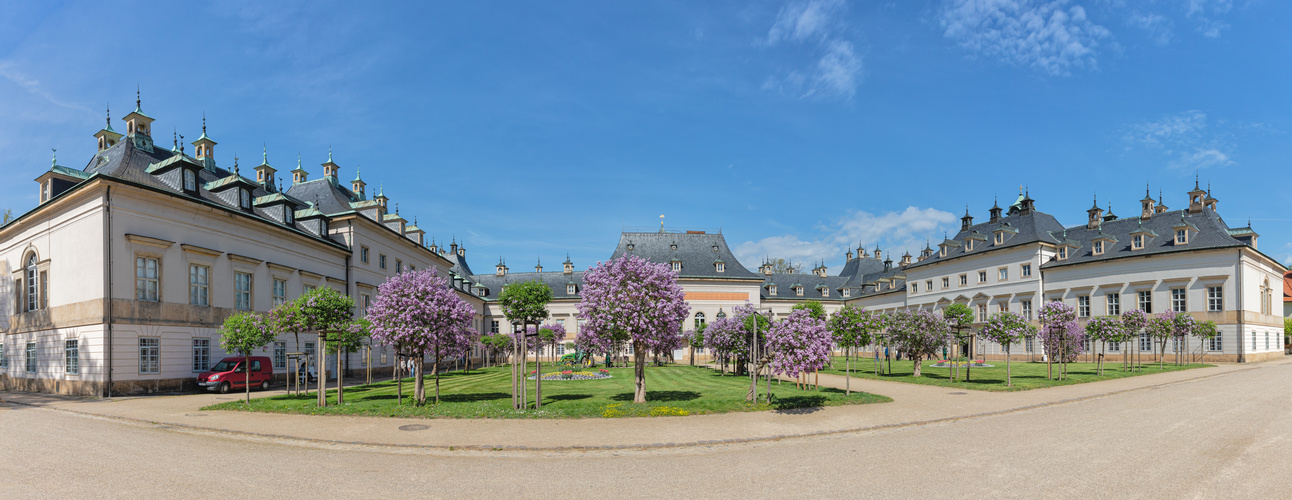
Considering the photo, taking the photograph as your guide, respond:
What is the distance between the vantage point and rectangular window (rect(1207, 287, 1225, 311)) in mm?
48219

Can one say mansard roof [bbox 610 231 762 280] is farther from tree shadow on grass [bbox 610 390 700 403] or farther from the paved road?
the paved road

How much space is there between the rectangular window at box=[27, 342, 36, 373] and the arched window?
1.79 m

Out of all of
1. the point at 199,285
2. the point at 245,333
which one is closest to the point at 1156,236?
the point at 245,333

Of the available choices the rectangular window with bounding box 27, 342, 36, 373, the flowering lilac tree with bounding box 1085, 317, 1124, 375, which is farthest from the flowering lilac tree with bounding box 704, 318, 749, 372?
the rectangular window with bounding box 27, 342, 36, 373

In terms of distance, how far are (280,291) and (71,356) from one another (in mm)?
9565

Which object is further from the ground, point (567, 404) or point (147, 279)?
point (147, 279)

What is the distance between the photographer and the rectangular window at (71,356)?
2689 centimetres

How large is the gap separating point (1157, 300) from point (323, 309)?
61.0 m

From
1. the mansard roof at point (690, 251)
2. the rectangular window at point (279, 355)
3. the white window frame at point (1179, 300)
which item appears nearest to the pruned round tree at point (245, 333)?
the rectangular window at point (279, 355)

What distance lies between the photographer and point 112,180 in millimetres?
25766

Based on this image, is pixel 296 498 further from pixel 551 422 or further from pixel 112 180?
pixel 112 180

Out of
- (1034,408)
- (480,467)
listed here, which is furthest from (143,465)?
(1034,408)

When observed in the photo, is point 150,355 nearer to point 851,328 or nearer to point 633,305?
point 633,305

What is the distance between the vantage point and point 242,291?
108ft
